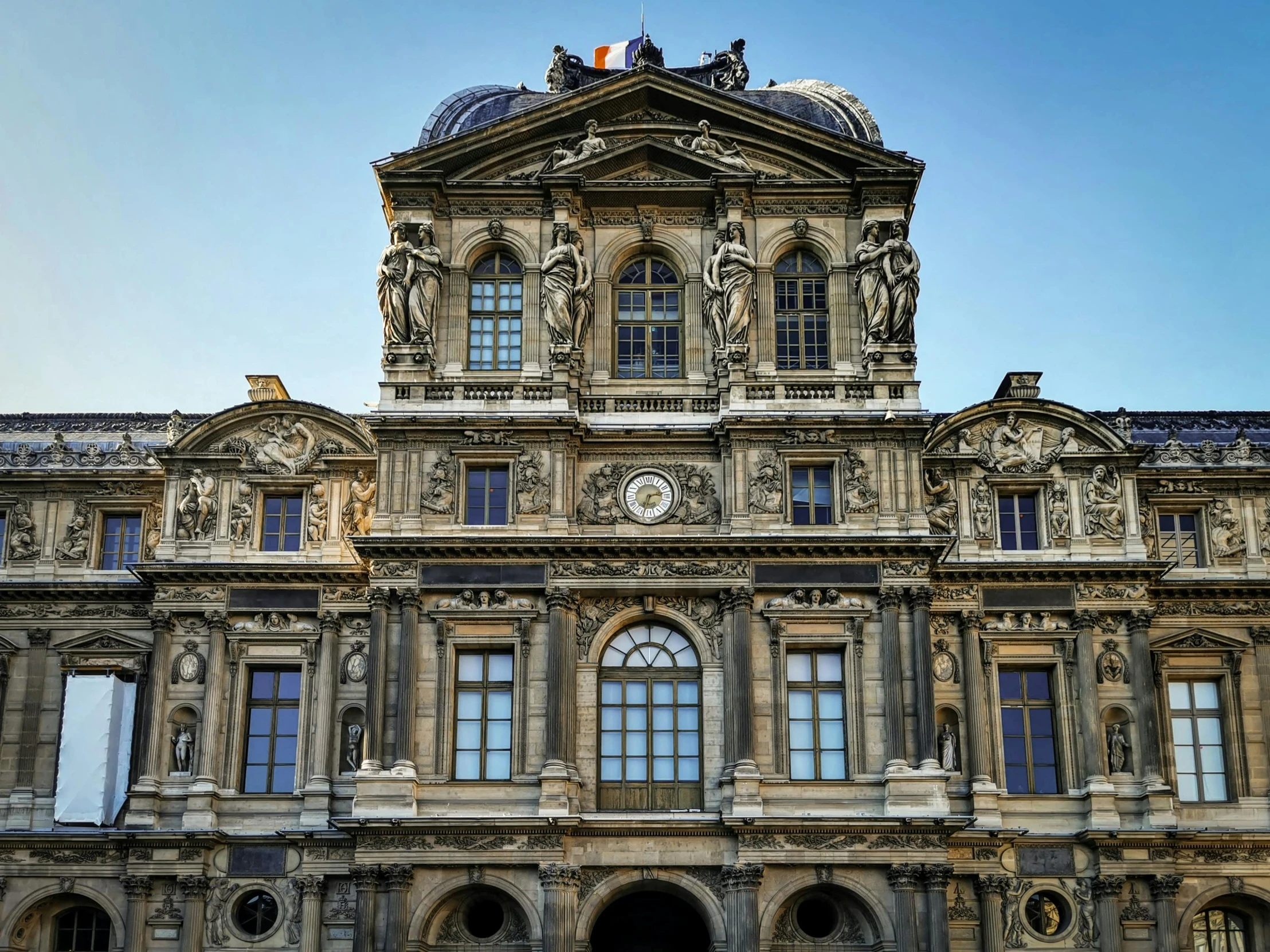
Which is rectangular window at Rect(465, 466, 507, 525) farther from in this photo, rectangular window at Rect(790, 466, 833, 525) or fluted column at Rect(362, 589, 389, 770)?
rectangular window at Rect(790, 466, 833, 525)

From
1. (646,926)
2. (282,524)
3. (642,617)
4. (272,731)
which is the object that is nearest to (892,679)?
(642,617)

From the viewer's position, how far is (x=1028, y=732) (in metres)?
41.7

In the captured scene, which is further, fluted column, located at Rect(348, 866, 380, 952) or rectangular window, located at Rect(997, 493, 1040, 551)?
rectangular window, located at Rect(997, 493, 1040, 551)

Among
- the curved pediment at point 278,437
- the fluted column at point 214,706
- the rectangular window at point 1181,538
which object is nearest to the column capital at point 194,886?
the fluted column at point 214,706

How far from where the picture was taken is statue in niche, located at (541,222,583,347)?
1622 inches

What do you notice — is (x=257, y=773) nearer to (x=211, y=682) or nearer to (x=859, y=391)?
(x=211, y=682)

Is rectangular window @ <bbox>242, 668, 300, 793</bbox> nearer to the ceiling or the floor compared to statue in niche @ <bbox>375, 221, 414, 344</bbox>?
nearer to the floor

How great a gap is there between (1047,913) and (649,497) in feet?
45.2

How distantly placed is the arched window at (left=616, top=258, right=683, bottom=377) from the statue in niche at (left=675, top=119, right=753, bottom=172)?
297 cm

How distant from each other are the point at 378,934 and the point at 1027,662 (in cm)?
1718

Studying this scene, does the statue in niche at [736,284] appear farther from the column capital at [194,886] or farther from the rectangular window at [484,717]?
the column capital at [194,886]

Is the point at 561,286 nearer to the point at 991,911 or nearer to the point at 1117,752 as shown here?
the point at 1117,752

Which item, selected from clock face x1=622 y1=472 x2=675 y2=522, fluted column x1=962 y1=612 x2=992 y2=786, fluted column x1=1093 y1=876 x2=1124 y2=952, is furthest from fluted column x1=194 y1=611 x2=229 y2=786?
fluted column x1=1093 y1=876 x2=1124 y2=952

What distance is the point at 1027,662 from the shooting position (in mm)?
→ 41906
